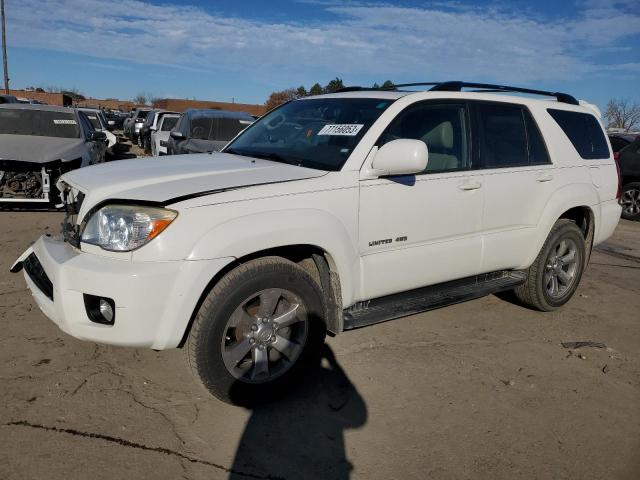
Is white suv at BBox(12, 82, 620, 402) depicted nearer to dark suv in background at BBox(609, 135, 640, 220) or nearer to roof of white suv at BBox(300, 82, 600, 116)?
roof of white suv at BBox(300, 82, 600, 116)

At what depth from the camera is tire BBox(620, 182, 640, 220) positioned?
11242mm

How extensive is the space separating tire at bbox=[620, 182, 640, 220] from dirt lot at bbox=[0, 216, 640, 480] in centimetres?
812

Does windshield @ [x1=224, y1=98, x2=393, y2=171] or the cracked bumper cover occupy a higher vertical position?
windshield @ [x1=224, y1=98, x2=393, y2=171]

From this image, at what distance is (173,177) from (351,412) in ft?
5.74

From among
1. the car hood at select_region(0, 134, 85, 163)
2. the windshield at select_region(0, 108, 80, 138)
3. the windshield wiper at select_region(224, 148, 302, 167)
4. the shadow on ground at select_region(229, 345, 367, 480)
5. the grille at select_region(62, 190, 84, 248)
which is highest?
the windshield at select_region(0, 108, 80, 138)

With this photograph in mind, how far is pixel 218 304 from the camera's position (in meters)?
2.76

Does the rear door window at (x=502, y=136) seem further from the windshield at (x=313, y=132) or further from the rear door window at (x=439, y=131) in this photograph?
the windshield at (x=313, y=132)

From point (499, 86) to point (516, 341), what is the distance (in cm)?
221

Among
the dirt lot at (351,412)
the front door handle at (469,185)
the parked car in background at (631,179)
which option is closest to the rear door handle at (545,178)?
the front door handle at (469,185)

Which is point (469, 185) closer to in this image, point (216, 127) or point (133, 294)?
point (133, 294)

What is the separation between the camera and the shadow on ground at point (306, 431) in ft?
8.53

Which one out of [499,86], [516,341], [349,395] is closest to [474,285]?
[516,341]

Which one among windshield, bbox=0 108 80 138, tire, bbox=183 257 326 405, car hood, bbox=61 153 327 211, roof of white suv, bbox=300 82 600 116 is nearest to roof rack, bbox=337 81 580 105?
roof of white suv, bbox=300 82 600 116

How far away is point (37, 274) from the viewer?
3.10m
